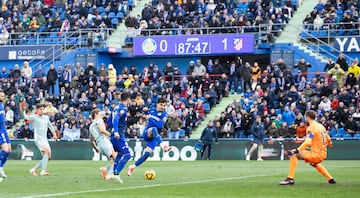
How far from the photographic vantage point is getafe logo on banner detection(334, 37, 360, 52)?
4531cm

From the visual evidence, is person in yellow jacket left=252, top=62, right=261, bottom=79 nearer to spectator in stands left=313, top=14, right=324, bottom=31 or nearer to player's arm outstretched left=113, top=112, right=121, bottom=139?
spectator in stands left=313, top=14, right=324, bottom=31

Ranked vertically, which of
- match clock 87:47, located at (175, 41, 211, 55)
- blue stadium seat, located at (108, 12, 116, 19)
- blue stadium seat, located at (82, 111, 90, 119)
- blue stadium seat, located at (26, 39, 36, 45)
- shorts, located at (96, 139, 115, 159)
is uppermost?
blue stadium seat, located at (108, 12, 116, 19)

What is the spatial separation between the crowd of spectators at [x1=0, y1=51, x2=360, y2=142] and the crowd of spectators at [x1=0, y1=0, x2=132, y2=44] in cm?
338

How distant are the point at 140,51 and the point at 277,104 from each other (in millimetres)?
11205

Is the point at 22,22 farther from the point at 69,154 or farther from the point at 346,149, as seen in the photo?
the point at 346,149

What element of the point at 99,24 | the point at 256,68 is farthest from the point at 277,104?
the point at 99,24

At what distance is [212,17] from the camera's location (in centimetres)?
4828

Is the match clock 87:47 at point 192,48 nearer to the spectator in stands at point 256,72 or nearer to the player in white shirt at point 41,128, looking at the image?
the spectator in stands at point 256,72

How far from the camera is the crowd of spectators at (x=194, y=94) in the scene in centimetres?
3881

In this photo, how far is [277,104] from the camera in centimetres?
4103

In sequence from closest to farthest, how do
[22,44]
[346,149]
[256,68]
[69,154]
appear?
[346,149]
[69,154]
[256,68]
[22,44]

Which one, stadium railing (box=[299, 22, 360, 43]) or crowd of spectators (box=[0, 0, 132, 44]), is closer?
stadium railing (box=[299, 22, 360, 43])

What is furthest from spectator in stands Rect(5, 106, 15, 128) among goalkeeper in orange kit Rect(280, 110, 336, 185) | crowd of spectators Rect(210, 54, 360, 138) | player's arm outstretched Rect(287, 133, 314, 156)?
player's arm outstretched Rect(287, 133, 314, 156)

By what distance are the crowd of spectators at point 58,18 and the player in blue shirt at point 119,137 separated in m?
30.5
